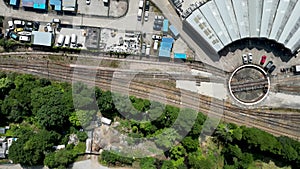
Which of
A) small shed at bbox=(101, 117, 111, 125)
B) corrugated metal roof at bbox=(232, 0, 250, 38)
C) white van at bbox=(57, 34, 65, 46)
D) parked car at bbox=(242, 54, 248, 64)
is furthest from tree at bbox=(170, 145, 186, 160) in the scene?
white van at bbox=(57, 34, 65, 46)

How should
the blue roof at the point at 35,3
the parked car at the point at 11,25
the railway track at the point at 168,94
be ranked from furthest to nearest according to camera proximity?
the parked car at the point at 11,25
the blue roof at the point at 35,3
the railway track at the point at 168,94

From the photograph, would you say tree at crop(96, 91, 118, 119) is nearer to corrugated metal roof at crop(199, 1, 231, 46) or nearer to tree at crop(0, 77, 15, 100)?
tree at crop(0, 77, 15, 100)

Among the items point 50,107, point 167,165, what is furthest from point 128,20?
point 167,165

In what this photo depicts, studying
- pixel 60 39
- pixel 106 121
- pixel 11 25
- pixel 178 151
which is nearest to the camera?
pixel 178 151

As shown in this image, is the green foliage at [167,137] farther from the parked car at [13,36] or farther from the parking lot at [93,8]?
the parked car at [13,36]

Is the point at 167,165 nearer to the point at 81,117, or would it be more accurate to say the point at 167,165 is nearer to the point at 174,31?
the point at 81,117

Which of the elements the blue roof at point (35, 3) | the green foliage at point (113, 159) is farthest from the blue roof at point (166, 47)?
the blue roof at point (35, 3)

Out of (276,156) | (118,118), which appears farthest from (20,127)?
(276,156)
